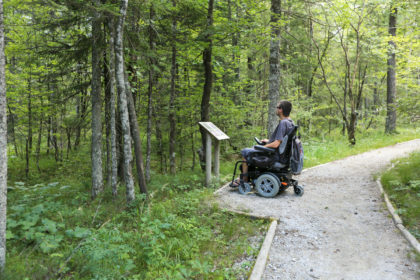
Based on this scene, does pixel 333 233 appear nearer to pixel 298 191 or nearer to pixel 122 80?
pixel 298 191

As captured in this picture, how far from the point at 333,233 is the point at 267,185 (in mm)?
1945

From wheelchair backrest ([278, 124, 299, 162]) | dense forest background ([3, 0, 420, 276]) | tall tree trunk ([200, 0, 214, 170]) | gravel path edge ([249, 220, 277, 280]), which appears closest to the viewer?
gravel path edge ([249, 220, 277, 280])

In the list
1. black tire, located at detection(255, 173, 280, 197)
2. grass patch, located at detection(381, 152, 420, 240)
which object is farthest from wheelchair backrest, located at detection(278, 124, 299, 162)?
grass patch, located at detection(381, 152, 420, 240)

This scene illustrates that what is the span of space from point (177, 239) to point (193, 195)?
193cm

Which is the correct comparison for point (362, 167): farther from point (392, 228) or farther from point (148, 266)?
point (148, 266)

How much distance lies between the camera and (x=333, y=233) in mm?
4453

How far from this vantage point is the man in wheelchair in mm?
5820

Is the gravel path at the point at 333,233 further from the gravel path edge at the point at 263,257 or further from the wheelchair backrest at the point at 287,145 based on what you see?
the wheelchair backrest at the point at 287,145

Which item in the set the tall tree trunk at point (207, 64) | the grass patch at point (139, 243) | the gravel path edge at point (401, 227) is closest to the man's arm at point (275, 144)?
the grass patch at point (139, 243)

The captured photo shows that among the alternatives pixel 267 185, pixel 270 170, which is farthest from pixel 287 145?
pixel 267 185

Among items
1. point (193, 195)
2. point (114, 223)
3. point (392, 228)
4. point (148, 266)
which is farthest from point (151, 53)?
point (392, 228)

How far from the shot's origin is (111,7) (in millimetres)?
5543

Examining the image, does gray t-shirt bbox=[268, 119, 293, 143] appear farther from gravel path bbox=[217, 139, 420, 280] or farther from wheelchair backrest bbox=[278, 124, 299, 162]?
gravel path bbox=[217, 139, 420, 280]

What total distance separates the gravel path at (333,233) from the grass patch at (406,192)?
235 mm
